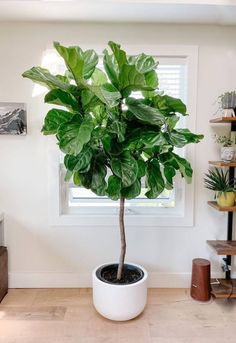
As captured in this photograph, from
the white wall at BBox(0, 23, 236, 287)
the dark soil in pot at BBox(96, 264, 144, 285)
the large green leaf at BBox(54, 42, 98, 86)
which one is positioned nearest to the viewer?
the large green leaf at BBox(54, 42, 98, 86)

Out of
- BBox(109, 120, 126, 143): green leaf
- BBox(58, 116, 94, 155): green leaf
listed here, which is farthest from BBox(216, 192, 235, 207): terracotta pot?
BBox(58, 116, 94, 155): green leaf

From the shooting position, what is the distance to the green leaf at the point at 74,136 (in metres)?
1.47

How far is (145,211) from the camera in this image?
248cm

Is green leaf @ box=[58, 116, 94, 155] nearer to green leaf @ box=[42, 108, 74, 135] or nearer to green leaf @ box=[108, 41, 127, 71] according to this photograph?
green leaf @ box=[42, 108, 74, 135]

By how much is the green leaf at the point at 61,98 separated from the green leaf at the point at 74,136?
0.14 m

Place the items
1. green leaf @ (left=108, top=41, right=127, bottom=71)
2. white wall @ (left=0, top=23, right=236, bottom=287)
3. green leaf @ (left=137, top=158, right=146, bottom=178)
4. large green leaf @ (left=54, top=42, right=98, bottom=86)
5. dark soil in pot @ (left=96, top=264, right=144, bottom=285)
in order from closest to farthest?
large green leaf @ (left=54, top=42, right=98, bottom=86), green leaf @ (left=108, top=41, right=127, bottom=71), green leaf @ (left=137, top=158, right=146, bottom=178), dark soil in pot @ (left=96, top=264, right=144, bottom=285), white wall @ (left=0, top=23, right=236, bottom=287)

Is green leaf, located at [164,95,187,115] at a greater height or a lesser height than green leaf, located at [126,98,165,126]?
greater

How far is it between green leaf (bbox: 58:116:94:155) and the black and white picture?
916 millimetres

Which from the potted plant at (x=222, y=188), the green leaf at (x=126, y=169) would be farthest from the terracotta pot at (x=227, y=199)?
the green leaf at (x=126, y=169)

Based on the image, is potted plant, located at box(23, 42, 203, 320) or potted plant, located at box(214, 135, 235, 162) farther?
potted plant, located at box(214, 135, 235, 162)

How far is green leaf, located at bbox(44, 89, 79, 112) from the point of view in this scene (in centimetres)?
158

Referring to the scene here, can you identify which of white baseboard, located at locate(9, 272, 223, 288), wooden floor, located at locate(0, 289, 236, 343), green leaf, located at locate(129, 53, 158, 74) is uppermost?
green leaf, located at locate(129, 53, 158, 74)

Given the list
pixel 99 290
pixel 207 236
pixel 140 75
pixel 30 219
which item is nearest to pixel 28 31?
pixel 140 75

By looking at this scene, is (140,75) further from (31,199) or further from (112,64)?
(31,199)
